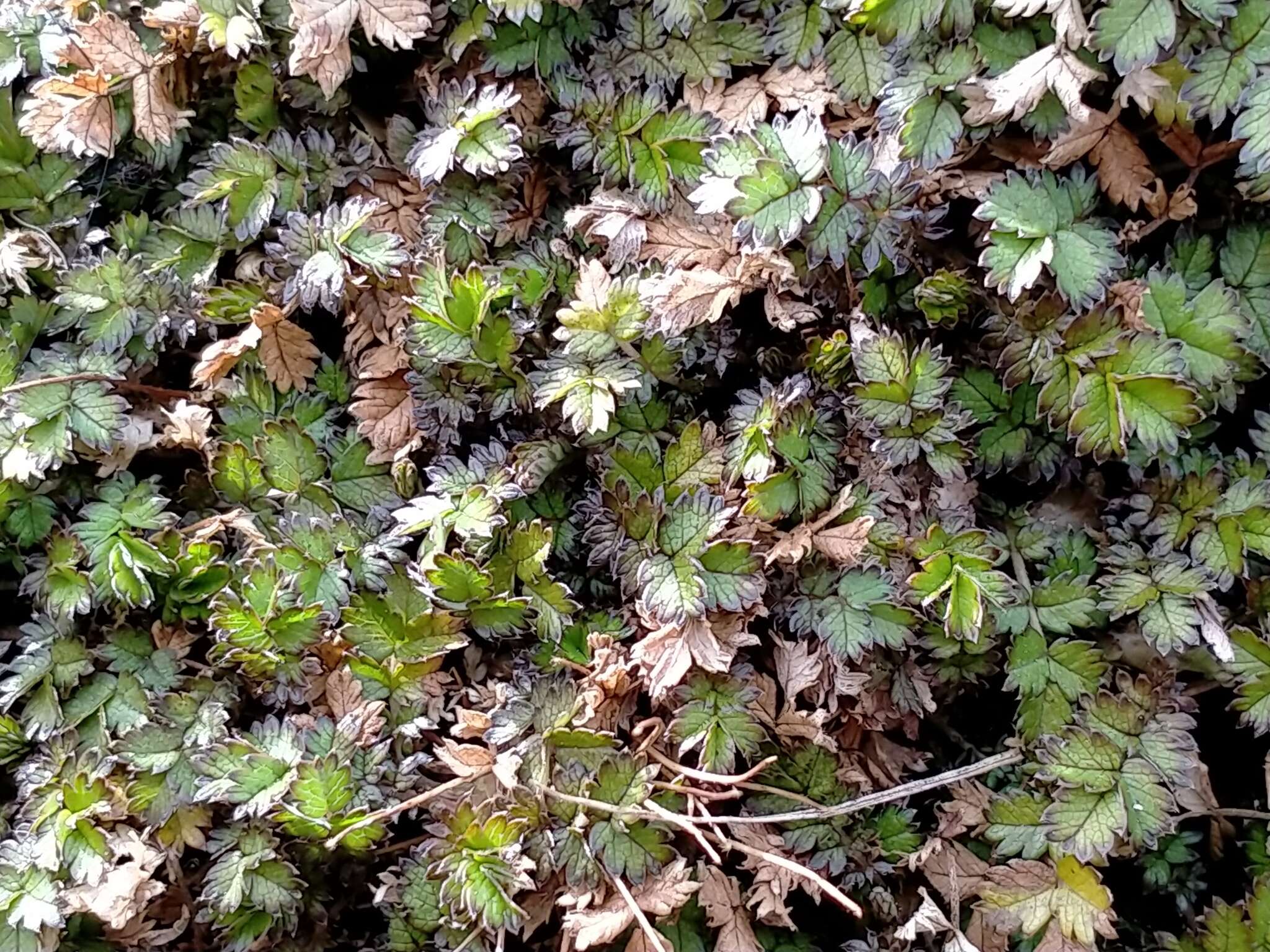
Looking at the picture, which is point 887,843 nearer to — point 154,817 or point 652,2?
point 154,817

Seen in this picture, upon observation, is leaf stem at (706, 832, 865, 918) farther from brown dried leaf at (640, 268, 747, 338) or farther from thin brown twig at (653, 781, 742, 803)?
brown dried leaf at (640, 268, 747, 338)

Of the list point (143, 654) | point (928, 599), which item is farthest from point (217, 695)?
point (928, 599)

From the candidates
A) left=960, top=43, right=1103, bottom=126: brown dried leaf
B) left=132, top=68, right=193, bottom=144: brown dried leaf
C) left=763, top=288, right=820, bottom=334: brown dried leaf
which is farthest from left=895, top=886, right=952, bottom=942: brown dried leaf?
left=132, top=68, right=193, bottom=144: brown dried leaf

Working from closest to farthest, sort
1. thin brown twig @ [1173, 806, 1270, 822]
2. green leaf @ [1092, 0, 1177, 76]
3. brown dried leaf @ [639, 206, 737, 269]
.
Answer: green leaf @ [1092, 0, 1177, 76] → thin brown twig @ [1173, 806, 1270, 822] → brown dried leaf @ [639, 206, 737, 269]

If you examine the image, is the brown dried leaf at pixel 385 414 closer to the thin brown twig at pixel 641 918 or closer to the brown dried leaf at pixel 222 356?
the brown dried leaf at pixel 222 356

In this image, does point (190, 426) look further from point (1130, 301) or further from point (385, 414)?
point (1130, 301)

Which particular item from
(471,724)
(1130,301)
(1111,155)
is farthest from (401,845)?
(1111,155)

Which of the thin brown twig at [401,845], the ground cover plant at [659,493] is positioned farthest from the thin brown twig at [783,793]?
the thin brown twig at [401,845]
